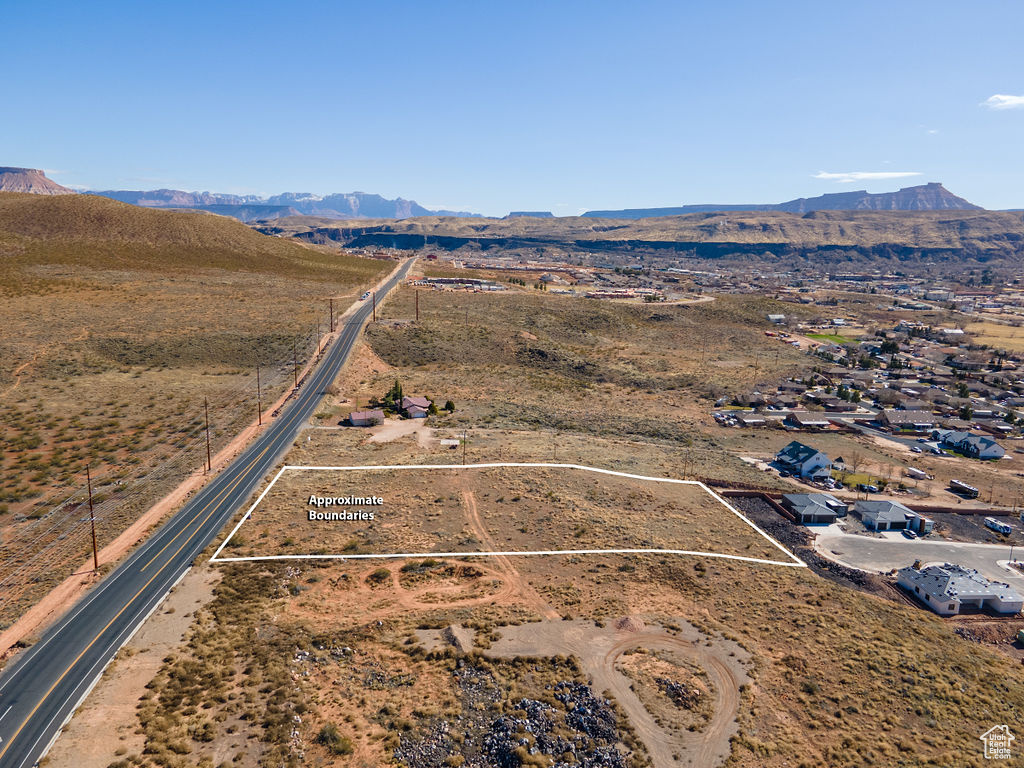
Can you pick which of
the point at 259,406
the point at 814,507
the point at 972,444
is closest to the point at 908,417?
the point at 972,444

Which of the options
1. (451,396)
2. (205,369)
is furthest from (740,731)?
(205,369)

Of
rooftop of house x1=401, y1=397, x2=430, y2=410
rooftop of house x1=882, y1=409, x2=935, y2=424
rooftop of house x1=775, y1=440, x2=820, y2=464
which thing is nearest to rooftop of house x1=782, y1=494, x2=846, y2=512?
rooftop of house x1=775, y1=440, x2=820, y2=464

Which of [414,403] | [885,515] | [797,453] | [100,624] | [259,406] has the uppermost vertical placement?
[259,406]

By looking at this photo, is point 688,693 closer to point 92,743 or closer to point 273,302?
point 92,743

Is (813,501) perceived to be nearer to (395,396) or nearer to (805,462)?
(805,462)

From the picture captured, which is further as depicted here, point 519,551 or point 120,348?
point 120,348

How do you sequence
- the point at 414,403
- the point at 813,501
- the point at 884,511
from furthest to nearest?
the point at 414,403, the point at 813,501, the point at 884,511

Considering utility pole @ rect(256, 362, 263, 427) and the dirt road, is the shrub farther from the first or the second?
utility pole @ rect(256, 362, 263, 427)
